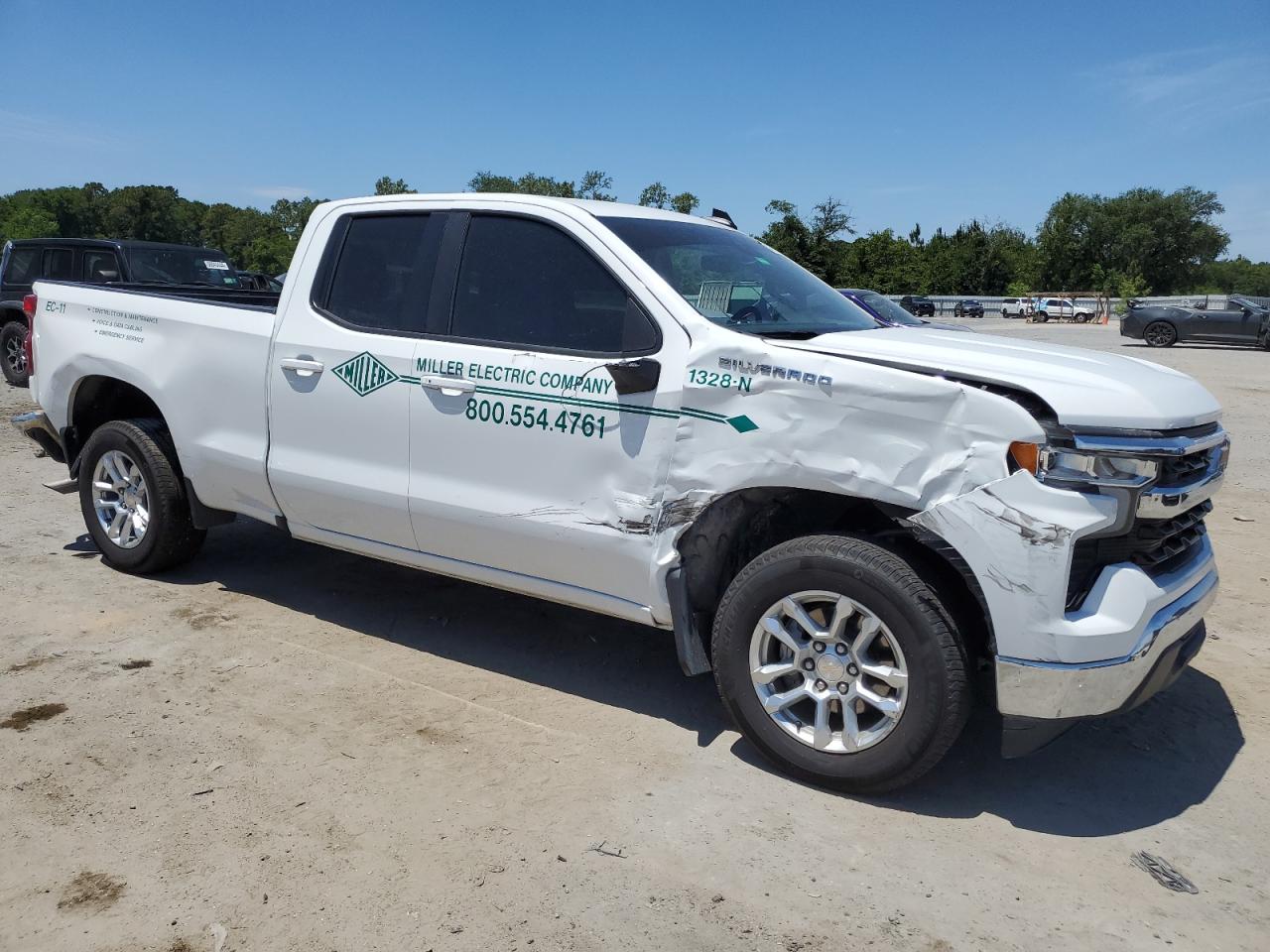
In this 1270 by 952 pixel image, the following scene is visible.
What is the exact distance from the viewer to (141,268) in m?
12.4

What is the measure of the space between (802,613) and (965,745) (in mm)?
1015

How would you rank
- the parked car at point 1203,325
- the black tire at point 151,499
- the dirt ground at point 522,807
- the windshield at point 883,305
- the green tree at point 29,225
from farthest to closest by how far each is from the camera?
the green tree at point 29,225 → the parked car at point 1203,325 → the windshield at point 883,305 → the black tire at point 151,499 → the dirt ground at point 522,807

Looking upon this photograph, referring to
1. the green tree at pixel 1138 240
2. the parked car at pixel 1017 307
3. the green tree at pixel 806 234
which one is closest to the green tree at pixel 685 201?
the green tree at pixel 806 234

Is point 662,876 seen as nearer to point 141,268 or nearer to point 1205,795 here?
point 1205,795

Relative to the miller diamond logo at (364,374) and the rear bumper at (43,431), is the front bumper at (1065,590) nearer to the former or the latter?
the miller diamond logo at (364,374)

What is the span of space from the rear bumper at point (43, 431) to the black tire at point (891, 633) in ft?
13.8

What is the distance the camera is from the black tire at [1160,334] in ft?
86.3

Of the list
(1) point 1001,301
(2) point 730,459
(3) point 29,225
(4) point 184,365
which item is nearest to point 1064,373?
(2) point 730,459

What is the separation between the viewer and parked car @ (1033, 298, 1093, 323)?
57188 mm

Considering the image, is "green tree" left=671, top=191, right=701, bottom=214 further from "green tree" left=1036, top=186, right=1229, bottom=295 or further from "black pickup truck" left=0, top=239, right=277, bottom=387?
"green tree" left=1036, top=186, right=1229, bottom=295

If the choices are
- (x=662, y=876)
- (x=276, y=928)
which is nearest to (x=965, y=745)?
(x=662, y=876)

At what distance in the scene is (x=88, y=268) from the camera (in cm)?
1266

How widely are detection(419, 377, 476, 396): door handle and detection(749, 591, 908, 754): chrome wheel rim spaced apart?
146 centimetres

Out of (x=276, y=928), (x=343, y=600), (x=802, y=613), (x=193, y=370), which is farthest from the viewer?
(x=343, y=600)
